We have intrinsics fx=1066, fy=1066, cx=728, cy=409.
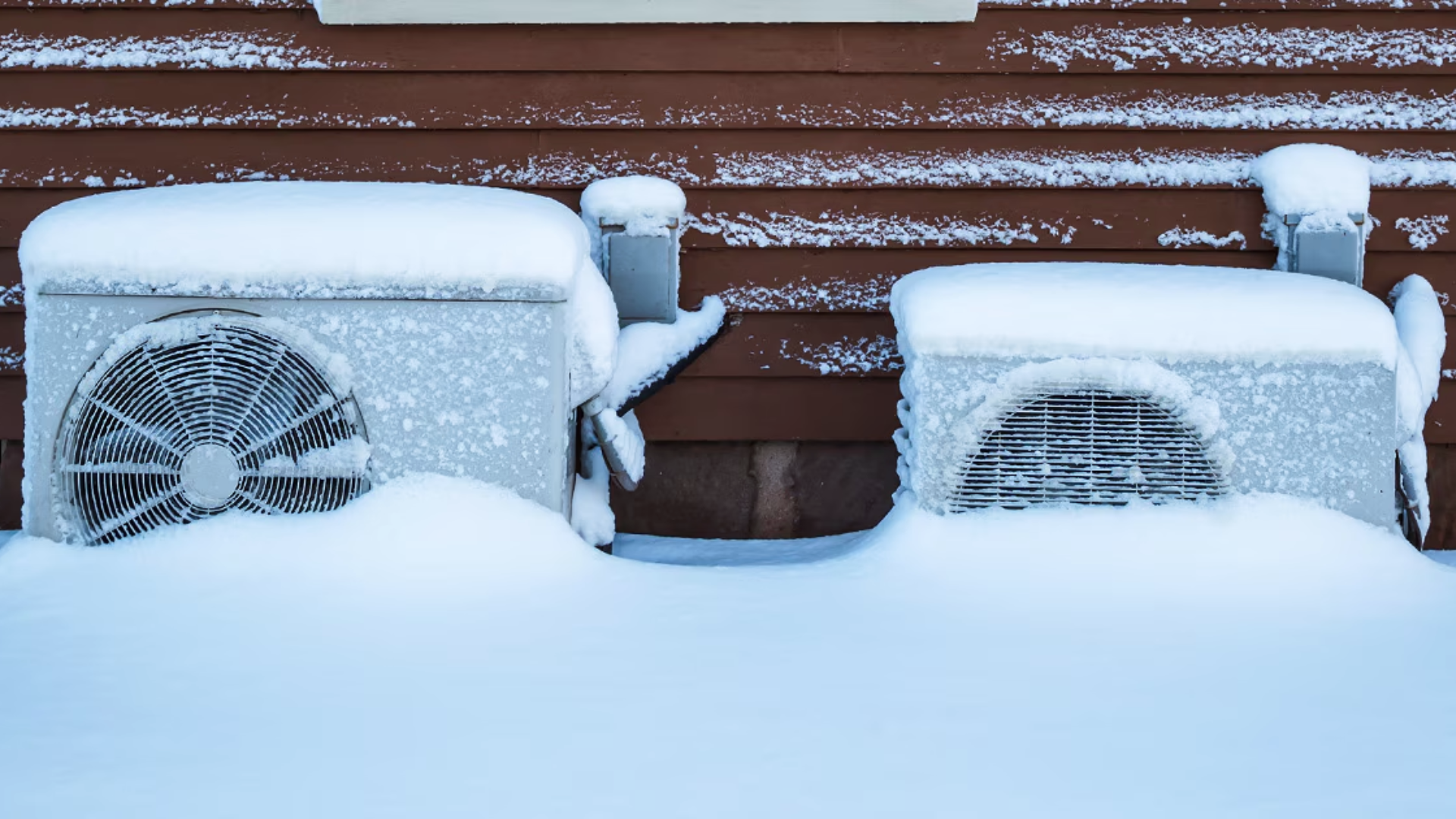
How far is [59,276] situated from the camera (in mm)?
2320

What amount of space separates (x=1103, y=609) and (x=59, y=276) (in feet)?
7.67

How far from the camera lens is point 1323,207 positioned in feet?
10.0

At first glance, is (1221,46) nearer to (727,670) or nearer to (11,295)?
(727,670)

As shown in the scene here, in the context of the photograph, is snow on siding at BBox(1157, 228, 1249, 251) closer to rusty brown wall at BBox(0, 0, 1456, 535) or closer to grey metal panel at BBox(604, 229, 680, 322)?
rusty brown wall at BBox(0, 0, 1456, 535)

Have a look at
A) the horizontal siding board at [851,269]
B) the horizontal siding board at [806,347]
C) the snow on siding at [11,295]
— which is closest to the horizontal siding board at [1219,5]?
the horizontal siding board at [851,269]

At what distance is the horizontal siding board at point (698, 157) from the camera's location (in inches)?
121

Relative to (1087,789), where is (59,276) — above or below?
above

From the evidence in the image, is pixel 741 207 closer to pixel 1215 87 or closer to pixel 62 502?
pixel 1215 87

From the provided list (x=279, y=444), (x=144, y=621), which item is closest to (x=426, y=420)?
(x=279, y=444)

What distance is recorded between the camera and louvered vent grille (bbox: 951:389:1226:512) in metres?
2.42

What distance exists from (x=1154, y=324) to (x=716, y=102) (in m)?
1.39

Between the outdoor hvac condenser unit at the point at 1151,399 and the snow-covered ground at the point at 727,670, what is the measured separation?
85 mm

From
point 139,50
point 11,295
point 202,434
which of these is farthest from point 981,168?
point 11,295

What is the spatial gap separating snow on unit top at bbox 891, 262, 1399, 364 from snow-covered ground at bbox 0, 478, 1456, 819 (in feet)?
1.22
